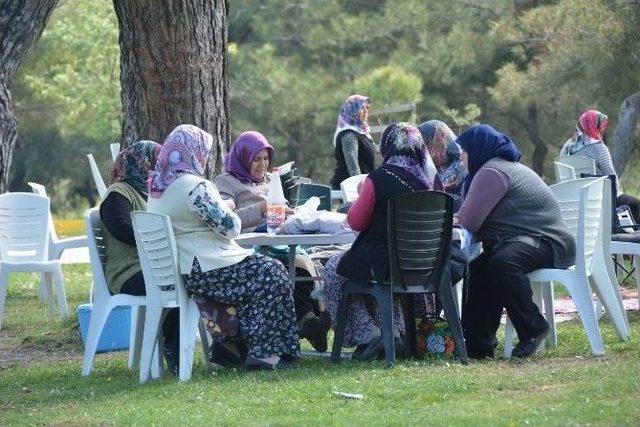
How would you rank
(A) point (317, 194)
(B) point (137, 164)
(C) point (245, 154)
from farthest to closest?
(A) point (317, 194), (C) point (245, 154), (B) point (137, 164)

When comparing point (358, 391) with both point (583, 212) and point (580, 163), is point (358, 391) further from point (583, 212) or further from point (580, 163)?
point (580, 163)

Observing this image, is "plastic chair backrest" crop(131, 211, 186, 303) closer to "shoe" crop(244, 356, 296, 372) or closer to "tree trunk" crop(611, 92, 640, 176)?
"shoe" crop(244, 356, 296, 372)

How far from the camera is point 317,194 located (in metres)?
10.4

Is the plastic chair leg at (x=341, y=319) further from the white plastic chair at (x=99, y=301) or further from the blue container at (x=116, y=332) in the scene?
the blue container at (x=116, y=332)

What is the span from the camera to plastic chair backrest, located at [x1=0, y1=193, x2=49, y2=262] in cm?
1080

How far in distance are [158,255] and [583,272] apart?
7.64 ft

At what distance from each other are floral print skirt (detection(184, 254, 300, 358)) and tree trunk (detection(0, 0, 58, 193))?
3.94 meters

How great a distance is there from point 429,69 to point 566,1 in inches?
348

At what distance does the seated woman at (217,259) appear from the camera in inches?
284

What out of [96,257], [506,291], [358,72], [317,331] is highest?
[96,257]

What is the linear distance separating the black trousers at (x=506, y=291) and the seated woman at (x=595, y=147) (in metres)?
3.98

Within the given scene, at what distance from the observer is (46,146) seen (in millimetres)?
37125

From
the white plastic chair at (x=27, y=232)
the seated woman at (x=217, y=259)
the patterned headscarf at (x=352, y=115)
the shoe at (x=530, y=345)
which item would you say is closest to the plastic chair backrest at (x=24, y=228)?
the white plastic chair at (x=27, y=232)

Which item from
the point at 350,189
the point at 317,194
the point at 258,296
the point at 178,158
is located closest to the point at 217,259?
the point at 258,296
